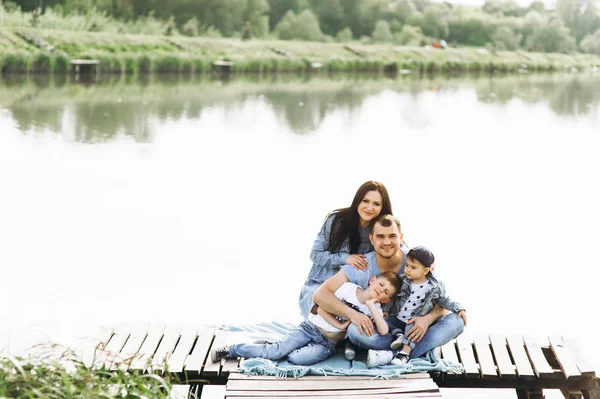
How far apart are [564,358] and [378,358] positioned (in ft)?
2.17

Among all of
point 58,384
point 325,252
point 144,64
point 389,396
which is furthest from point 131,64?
point 58,384

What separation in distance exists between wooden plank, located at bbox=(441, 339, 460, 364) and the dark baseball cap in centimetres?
33

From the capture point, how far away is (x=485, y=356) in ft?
10.9

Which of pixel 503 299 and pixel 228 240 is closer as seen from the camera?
pixel 503 299

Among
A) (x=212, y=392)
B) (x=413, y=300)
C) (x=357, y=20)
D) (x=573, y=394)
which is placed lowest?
(x=212, y=392)

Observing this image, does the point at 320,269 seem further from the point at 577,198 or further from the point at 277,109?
the point at 277,109

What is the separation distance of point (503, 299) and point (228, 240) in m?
1.93

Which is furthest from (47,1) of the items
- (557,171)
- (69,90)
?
(557,171)

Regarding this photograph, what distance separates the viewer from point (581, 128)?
13.9 meters

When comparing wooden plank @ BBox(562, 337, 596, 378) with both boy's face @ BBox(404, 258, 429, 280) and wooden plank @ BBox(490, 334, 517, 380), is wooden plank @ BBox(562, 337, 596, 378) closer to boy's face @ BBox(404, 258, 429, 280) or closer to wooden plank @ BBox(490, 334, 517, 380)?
wooden plank @ BBox(490, 334, 517, 380)

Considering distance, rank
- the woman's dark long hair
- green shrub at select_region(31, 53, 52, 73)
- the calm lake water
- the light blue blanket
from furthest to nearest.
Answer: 1. green shrub at select_region(31, 53, 52, 73)
2. the calm lake water
3. the woman's dark long hair
4. the light blue blanket

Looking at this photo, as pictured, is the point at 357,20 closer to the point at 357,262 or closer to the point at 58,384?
the point at 357,262

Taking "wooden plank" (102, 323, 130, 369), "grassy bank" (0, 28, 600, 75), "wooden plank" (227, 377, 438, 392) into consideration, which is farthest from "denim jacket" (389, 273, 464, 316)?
"grassy bank" (0, 28, 600, 75)

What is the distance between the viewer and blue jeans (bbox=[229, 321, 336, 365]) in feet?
10.5
